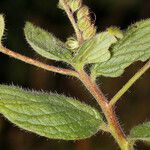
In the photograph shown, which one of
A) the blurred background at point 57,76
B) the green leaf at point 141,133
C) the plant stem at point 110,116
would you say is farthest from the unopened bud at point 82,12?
the blurred background at point 57,76

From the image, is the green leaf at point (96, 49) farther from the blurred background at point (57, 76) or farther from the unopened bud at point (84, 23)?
the blurred background at point (57, 76)

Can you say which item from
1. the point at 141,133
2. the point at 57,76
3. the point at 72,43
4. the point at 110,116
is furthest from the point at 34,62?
the point at 57,76

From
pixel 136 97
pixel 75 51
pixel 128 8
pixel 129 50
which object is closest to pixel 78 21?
pixel 75 51

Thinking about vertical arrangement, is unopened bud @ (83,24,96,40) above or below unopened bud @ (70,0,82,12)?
below

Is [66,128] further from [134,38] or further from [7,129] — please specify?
[7,129]

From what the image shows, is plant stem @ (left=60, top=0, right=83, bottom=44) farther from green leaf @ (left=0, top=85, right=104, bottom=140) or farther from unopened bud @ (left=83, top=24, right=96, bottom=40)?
green leaf @ (left=0, top=85, right=104, bottom=140)

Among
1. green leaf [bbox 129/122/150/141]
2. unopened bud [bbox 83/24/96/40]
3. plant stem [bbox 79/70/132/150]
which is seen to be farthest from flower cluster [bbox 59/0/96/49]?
green leaf [bbox 129/122/150/141]
